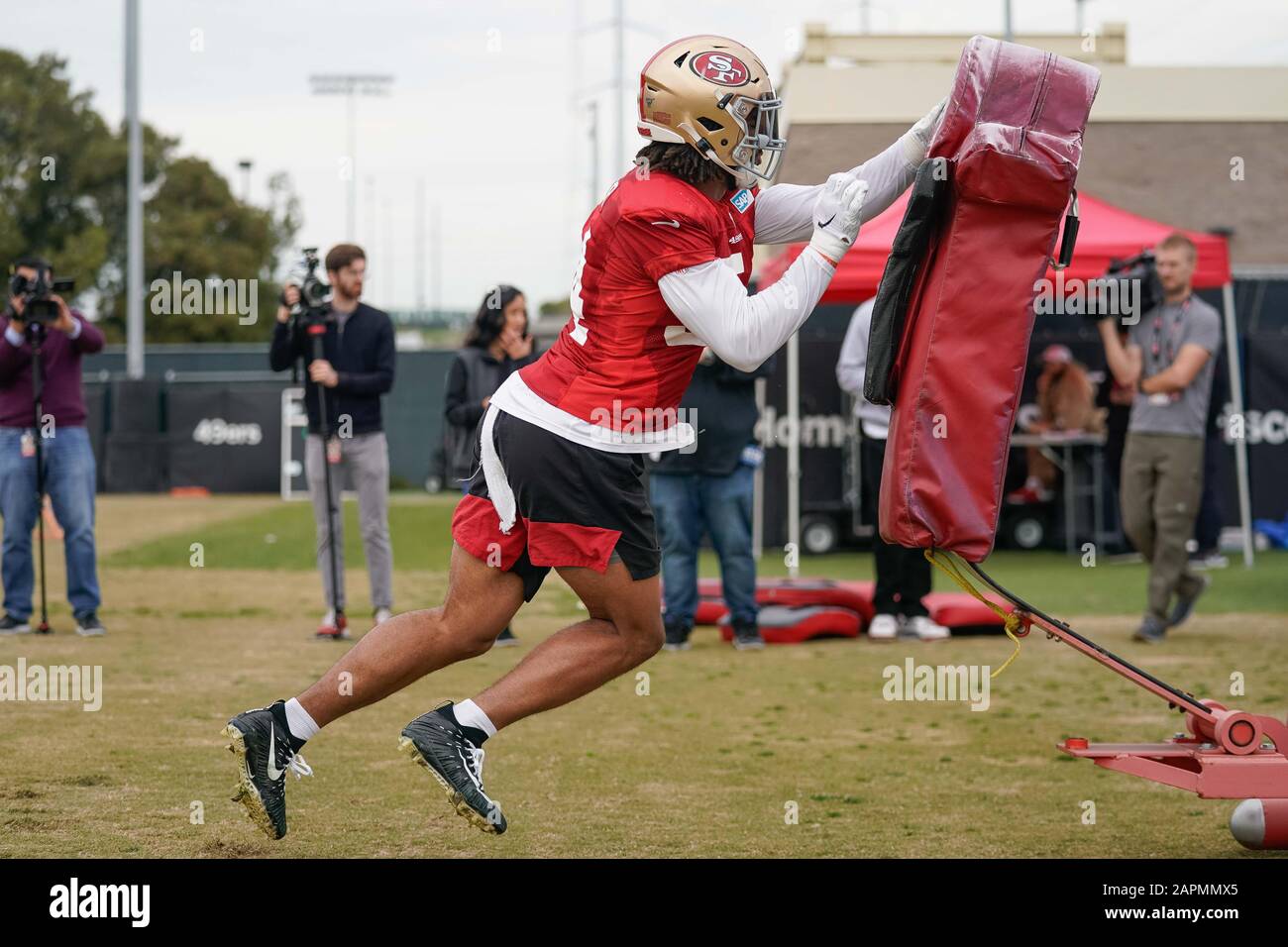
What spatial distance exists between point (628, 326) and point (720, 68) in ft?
2.52

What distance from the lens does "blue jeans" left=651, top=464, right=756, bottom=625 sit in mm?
10117

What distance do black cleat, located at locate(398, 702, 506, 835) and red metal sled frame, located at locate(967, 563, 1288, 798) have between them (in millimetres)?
1595

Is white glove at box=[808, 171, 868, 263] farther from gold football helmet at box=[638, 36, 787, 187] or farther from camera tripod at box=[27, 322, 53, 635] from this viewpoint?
camera tripod at box=[27, 322, 53, 635]

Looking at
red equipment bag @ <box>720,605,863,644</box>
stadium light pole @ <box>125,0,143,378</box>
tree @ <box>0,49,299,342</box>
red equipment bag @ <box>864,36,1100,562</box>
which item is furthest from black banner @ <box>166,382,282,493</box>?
red equipment bag @ <box>864,36,1100,562</box>

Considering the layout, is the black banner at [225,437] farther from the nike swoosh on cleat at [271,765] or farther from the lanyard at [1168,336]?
the nike swoosh on cleat at [271,765]

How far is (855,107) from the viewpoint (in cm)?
3014

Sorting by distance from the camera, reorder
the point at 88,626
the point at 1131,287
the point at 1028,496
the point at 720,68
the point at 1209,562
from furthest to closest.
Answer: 1. the point at 1028,496
2. the point at 1209,562
3. the point at 1131,287
4. the point at 88,626
5. the point at 720,68

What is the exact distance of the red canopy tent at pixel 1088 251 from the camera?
13102 mm

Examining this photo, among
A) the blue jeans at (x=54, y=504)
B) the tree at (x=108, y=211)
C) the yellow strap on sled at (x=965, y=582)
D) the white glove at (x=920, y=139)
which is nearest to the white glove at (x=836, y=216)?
the white glove at (x=920, y=139)

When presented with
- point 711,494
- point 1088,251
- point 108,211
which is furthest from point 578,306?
point 108,211

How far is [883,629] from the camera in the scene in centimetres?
1055

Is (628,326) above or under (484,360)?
above

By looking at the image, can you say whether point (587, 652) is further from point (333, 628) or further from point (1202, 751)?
point (333, 628)
